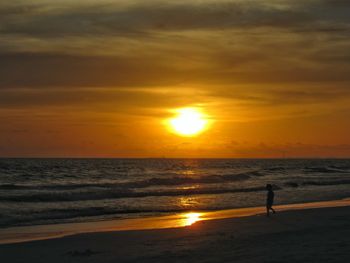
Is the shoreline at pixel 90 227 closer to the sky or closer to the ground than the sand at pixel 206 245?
closer to the sky

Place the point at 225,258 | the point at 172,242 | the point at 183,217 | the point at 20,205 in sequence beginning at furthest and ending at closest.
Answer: the point at 20,205, the point at 183,217, the point at 172,242, the point at 225,258

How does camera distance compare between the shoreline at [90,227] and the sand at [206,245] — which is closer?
the sand at [206,245]

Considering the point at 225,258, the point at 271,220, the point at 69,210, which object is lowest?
the point at 225,258

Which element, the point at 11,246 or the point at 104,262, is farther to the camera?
the point at 11,246

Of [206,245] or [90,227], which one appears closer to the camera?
[206,245]

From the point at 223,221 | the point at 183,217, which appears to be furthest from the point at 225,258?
the point at 183,217

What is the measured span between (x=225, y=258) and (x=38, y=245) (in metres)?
6.62

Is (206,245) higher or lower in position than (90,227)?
lower

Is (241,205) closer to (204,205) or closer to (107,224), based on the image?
(204,205)

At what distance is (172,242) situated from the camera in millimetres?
16328

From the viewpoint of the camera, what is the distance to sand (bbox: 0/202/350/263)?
523 inches

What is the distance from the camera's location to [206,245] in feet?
49.9

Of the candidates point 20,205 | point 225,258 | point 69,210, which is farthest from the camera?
point 20,205

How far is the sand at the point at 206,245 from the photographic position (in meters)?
13.3
